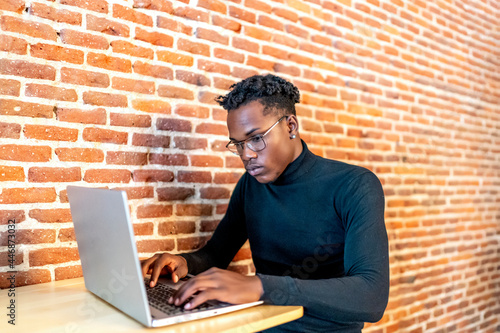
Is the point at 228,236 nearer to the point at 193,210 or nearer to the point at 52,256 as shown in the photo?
the point at 193,210

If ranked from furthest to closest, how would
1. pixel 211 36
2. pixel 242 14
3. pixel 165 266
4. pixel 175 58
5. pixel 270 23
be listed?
pixel 270 23, pixel 242 14, pixel 211 36, pixel 175 58, pixel 165 266


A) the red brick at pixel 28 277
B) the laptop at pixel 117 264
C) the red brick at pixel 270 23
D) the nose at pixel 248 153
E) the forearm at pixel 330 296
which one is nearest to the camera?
the laptop at pixel 117 264

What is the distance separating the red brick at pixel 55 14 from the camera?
4.88 feet

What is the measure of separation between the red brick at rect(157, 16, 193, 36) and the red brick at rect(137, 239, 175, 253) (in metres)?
0.92

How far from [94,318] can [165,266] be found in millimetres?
371

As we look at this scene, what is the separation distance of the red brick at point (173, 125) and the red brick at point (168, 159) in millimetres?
115

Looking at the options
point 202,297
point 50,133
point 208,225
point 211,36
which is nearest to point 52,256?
point 50,133

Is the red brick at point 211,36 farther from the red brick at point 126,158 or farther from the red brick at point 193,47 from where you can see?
the red brick at point 126,158

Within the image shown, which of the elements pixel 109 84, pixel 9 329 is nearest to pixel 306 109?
pixel 109 84

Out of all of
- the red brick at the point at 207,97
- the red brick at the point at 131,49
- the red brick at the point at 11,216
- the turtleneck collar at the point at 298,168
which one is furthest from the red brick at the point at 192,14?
the red brick at the point at 11,216

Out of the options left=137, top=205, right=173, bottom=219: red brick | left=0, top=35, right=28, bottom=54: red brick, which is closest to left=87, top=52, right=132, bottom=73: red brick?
left=0, top=35, right=28, bottom=54: red brick

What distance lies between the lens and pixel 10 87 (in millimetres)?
1444

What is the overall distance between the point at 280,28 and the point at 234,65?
0.38m

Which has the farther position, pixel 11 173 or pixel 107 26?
pixel 107 26
